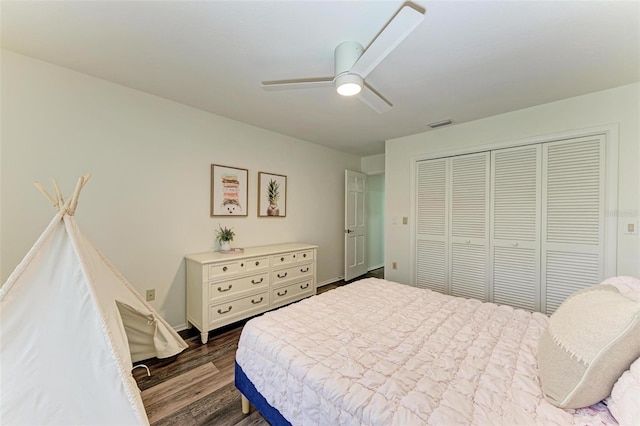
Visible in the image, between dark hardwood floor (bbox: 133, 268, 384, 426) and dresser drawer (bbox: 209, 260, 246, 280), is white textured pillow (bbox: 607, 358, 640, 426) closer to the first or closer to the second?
dark hardwood floor (bbox: 133, 268, 384, 426)

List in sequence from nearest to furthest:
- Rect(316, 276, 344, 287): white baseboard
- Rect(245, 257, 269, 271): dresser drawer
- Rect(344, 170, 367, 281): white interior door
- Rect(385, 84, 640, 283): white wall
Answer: Rect(385, 84, 640, 283): white wall, Rect(245, 257, 269, 271): dresser drawer, Rect(316, 276, 344, 287): white baseboard, Rect(344, 170, 367, 281): white interior door

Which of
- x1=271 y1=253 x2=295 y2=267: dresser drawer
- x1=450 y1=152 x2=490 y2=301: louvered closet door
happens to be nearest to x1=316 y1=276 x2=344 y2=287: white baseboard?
x1=271 y1=253 x2=295 y2=267: dresser drawer

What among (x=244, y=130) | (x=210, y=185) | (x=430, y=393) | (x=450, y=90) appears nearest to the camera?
(x=430, y=393)

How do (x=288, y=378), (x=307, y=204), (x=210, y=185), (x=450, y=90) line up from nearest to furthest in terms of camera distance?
(x=288, y=378)
(x=450, y=90)
(x=210, y=185)
(x=307, y=204)

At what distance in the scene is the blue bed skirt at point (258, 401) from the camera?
1.23 m

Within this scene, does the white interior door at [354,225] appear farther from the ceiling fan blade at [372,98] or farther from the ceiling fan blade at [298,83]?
the ceiling fan blade at [298,83]

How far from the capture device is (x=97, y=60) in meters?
1.87

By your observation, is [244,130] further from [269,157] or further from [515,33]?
[515,33]

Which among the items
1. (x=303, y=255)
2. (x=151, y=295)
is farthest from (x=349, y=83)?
(x=151, y=295)

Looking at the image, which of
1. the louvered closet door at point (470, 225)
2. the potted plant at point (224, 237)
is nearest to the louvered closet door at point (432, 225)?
the louvered closet door at point (470, 225)

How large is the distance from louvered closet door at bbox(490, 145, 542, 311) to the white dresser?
231 cm

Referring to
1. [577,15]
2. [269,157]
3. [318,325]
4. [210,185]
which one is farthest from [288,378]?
[269,157]

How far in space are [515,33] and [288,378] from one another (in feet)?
7.70

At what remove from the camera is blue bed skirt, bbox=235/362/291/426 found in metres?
1.23
